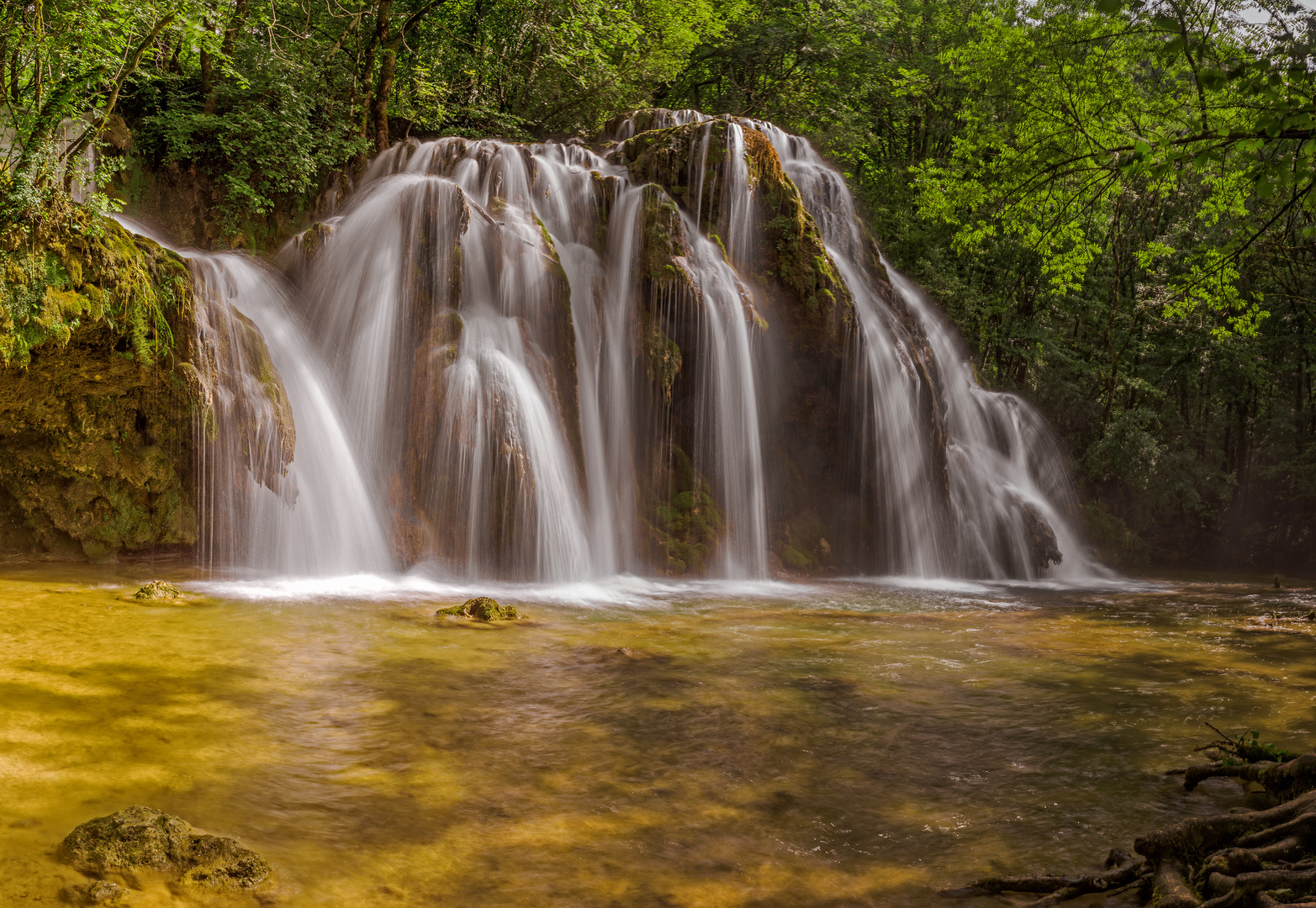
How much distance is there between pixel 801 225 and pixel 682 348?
367 centimetres

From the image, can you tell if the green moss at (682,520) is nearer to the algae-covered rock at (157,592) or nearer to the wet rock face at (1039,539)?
the wet rock face at (1039,539)

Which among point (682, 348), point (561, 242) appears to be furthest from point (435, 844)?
point (561, 242)

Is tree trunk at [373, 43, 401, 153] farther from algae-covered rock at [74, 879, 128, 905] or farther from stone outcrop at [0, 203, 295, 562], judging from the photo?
algae-covered rock at [74, 879, 128, 905]

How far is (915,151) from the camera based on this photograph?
86.6 feet

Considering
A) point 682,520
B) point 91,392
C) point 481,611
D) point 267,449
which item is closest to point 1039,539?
point 682,520

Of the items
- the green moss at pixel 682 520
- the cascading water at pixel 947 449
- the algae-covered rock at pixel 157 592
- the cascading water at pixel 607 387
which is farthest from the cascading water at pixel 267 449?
the cascading water at pixel 947 449

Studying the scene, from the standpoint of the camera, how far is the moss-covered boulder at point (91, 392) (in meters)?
8.69

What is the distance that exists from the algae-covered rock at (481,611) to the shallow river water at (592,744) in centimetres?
21

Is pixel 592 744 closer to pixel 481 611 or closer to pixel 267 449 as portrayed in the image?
pixel 481 611

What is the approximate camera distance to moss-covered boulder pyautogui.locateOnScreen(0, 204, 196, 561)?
8.69 m

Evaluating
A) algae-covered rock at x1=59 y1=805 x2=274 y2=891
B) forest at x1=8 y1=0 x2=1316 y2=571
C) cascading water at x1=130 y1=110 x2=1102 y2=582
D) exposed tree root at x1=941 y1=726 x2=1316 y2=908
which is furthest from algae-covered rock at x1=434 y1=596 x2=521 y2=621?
forest at x1=8 y1=0 x2=1316 y2=571

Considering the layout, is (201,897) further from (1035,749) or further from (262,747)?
(1035,749)

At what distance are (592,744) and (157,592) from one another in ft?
17.6

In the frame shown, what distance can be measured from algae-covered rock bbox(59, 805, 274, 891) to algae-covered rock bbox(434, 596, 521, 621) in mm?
5036
